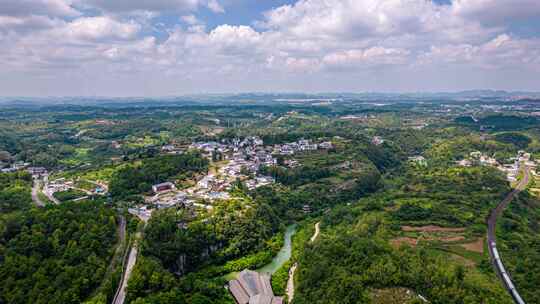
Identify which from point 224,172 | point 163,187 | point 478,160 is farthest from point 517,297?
point 478,160

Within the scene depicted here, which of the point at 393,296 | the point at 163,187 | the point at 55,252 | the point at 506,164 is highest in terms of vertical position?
the point at 163,187

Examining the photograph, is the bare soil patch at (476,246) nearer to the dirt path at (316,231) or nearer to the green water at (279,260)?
the dirt path at (316,231)

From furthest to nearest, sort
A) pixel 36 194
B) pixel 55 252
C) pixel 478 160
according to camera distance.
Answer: pixel 478 160, pixel 36 194, pixel 55 252

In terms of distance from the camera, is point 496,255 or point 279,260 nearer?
point 496,255

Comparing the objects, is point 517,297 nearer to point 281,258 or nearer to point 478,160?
point 281,258

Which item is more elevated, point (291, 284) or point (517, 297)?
point (517, 297)

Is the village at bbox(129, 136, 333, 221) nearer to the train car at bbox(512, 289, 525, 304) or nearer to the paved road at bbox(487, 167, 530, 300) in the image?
the paved road at bbox(487, 167, 530, 300)

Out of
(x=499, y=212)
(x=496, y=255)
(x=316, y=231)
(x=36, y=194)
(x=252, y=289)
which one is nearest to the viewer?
(x=252, y=289)

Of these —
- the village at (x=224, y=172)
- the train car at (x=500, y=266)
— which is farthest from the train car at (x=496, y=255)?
the village at (x=224, y=172)

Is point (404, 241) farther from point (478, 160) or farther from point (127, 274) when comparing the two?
point (478, 160)

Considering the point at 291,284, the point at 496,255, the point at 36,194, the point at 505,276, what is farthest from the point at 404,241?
the point at 36,194

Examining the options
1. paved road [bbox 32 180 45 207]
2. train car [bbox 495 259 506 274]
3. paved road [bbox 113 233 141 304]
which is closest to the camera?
paved road [bbox 113 233 141 304]

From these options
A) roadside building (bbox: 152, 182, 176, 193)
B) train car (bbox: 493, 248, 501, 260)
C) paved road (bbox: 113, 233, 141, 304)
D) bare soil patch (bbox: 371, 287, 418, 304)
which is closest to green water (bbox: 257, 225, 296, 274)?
bare soil patch (bbox: 371, 287, 418, 304)
